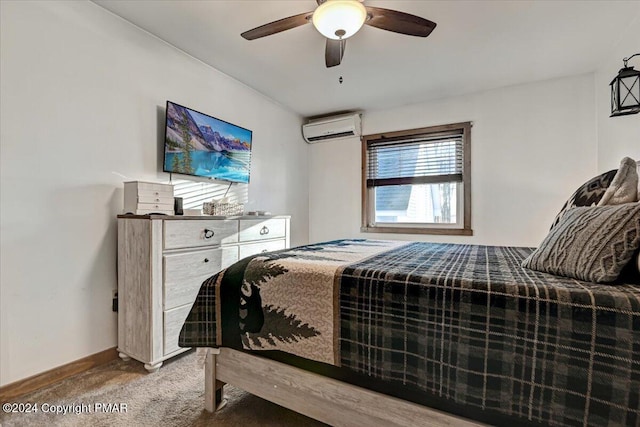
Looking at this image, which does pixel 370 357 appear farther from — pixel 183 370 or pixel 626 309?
pixel 183 370

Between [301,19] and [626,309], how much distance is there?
1.89m

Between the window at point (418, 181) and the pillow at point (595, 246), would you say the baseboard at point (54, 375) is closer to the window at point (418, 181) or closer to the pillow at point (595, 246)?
the pillow at point (595, 246)

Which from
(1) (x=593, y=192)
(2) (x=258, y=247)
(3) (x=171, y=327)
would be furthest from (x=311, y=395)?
(1) (x=593, y=192)

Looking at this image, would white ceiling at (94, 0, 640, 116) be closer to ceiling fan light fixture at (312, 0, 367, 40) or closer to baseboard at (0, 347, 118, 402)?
ceiling fan light fixture at (312, 0, 367, 40)

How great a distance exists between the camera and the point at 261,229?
8.73 ft

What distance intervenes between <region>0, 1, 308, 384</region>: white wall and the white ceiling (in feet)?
0.97

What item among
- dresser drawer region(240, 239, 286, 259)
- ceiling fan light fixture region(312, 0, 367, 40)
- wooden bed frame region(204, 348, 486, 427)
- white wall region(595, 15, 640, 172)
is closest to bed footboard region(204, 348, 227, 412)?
wooden bed frame region(204, 348, 486, 427)

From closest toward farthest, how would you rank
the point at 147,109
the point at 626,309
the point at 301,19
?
the point at 626,309 < the point at 301,19 < the point at 147,109

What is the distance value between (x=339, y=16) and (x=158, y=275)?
1.83 m

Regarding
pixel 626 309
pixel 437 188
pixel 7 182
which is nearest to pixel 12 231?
pixel 7 182

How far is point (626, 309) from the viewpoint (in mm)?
770

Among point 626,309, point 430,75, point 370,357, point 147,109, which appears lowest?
point 370,357

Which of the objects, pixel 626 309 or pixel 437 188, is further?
pixel 437 188

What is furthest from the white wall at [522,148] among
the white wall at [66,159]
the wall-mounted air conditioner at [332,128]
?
the white wall at [66,159]
